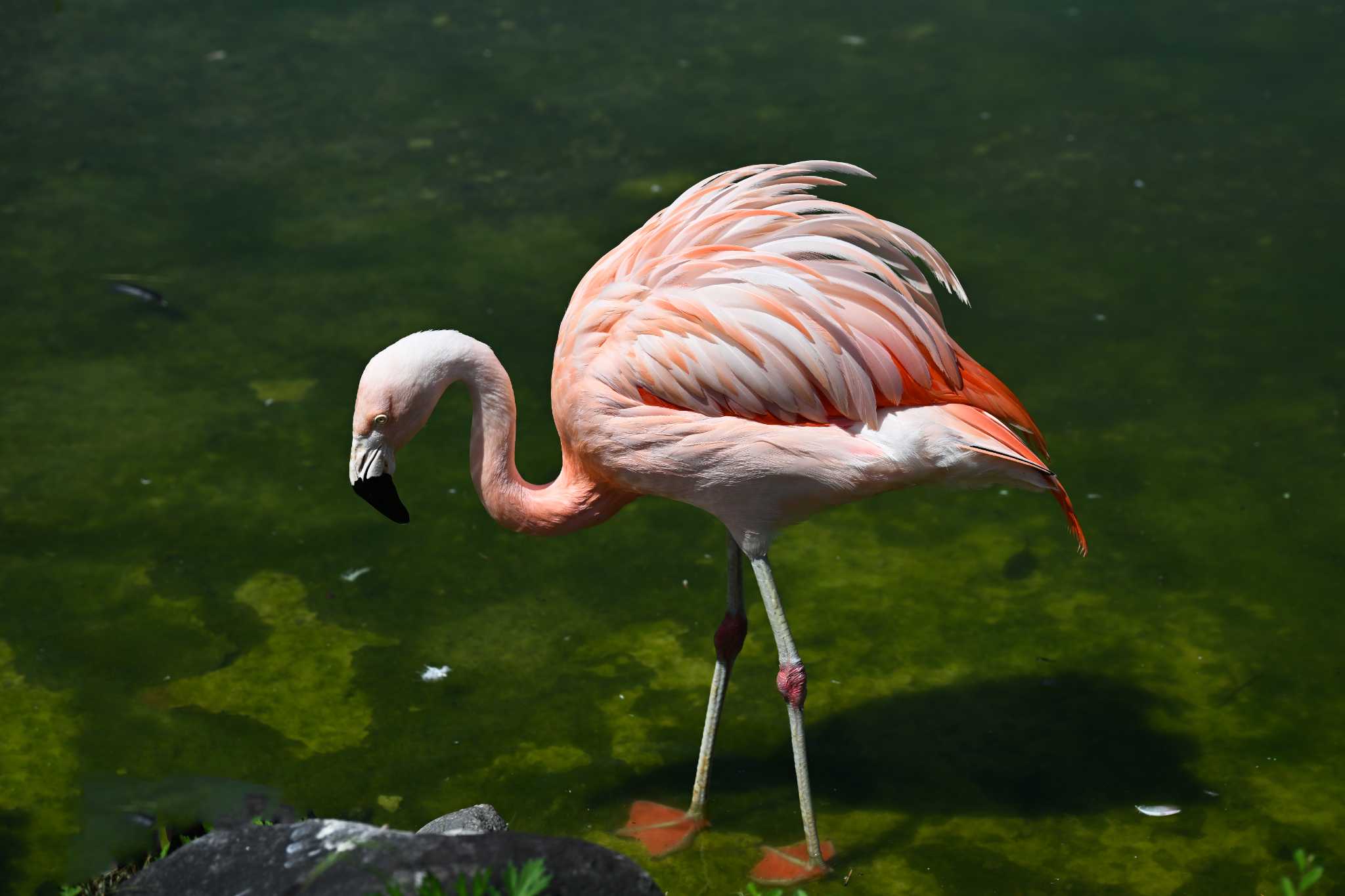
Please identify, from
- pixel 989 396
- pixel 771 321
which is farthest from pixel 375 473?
pixel 989 396

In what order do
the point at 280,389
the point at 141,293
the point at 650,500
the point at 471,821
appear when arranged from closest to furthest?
the point at 471,821, the point at 650,500, the point at 280,389, the point at 141,293

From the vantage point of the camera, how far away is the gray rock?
3.50 metres

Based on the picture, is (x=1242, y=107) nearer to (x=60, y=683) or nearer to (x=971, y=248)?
(x=971, y=248)

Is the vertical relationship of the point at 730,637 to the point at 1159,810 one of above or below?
above

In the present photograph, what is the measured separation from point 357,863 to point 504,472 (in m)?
1.16

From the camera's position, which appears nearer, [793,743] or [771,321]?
[771,321]

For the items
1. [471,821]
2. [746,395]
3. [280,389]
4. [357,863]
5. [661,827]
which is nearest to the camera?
[357,863]

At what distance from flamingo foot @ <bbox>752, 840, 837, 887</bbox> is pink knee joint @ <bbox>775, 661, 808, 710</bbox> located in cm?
36

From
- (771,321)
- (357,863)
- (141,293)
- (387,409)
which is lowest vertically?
(141,293)

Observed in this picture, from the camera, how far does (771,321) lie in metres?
3.41

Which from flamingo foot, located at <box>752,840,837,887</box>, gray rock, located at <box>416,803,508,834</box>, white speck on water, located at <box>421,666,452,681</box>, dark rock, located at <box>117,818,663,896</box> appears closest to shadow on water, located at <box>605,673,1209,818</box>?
flamingo foot, located at <box>752,840,837,887</box>

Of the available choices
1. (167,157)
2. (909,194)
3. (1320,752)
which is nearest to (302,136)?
(167,157)

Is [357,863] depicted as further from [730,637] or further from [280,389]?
[280,389]

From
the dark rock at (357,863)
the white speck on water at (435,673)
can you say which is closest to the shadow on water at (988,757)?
the white speck on water at (435,673)
